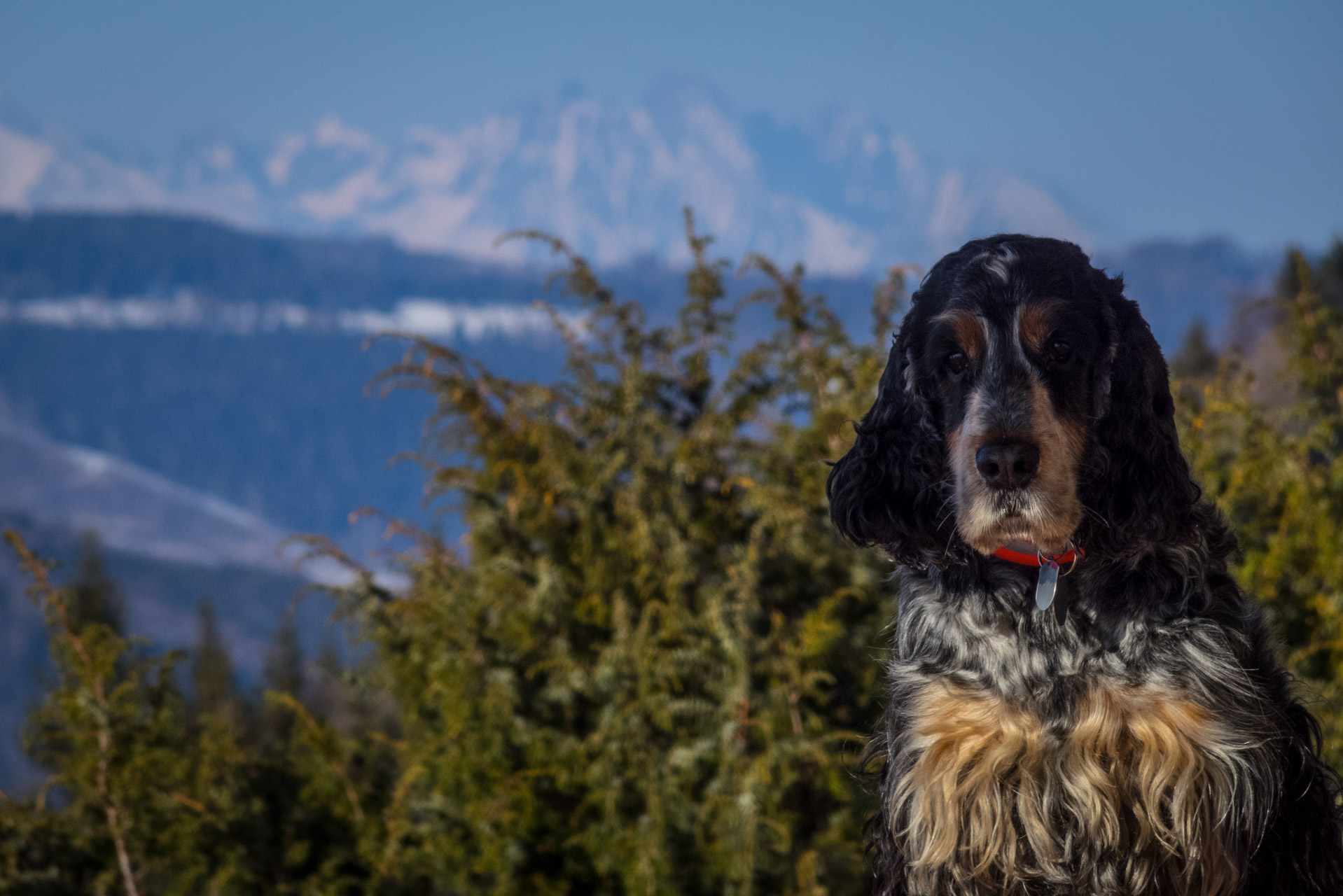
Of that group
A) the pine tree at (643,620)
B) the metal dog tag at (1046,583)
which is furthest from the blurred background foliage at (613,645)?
the metal dog tag at (1046,583)

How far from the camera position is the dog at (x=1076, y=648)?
2.09 m

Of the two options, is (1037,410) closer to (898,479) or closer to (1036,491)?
(1036,491)

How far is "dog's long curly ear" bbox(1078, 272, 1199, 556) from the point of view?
2162 mm

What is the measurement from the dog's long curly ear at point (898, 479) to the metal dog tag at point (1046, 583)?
20cm

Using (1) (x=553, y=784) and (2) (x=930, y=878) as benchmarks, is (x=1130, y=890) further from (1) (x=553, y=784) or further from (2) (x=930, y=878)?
(1) (x=553, y=784)

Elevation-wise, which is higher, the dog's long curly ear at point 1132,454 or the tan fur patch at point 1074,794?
the dog's long curly ear at point 1132,454

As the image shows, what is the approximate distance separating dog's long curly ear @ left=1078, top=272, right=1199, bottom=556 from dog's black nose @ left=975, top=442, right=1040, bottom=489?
259mm

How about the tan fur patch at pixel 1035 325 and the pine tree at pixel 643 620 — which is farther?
the pine tree at pixel 643 620

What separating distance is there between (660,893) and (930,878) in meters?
1.68

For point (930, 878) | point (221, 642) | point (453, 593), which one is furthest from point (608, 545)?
point (221, 642)

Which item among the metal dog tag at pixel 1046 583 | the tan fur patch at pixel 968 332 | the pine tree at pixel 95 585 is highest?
the pine tree at pixel 95 585

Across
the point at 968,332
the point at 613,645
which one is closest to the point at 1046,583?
the point at 968,332

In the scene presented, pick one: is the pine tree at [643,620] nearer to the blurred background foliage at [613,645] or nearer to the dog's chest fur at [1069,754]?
the blurred background foliage at [613,645]

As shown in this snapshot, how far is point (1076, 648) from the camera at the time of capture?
211 centimetres
